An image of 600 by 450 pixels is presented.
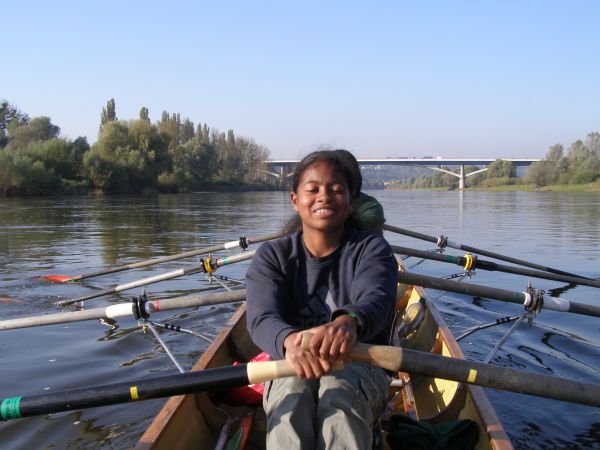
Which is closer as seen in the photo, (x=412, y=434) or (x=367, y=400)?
(x=367, y=400)

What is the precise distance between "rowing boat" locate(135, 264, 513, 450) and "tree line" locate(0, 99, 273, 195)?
A: 3938 centimetres

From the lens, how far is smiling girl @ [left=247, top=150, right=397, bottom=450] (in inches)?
85.9

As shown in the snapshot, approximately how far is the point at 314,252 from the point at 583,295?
7.41 m

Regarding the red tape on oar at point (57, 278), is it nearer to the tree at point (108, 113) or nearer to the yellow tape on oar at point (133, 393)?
the yellow tape on oar at point (133, 393)

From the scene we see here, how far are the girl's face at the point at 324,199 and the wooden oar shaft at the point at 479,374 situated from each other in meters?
0.65

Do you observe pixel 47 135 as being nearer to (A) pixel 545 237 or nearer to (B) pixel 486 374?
(A) pixel 545 237

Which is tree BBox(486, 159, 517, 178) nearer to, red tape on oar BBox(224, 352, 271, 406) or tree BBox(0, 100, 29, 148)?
tree BBox(0, 100, 29, 148)

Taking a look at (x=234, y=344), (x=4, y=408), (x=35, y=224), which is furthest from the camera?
(x=35, y=224)

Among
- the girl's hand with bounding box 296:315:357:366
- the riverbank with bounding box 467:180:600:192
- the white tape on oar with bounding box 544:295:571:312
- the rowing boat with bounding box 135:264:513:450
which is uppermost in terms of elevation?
the girl's hand with bounding box 296:315:357:366

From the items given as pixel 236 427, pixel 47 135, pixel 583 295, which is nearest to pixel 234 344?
pixel 236 427

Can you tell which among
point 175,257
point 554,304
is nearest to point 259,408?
point 554,304

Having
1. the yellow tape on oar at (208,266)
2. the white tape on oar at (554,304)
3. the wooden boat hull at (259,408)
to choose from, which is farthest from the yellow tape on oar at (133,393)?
the yellow tape on oar at (208,266)

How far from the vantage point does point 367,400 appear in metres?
2.35

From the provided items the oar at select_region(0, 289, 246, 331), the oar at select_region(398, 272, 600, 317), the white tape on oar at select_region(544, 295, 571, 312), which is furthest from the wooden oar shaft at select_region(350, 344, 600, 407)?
the white tape on oar at select_region(544, 295, 571, 312)
